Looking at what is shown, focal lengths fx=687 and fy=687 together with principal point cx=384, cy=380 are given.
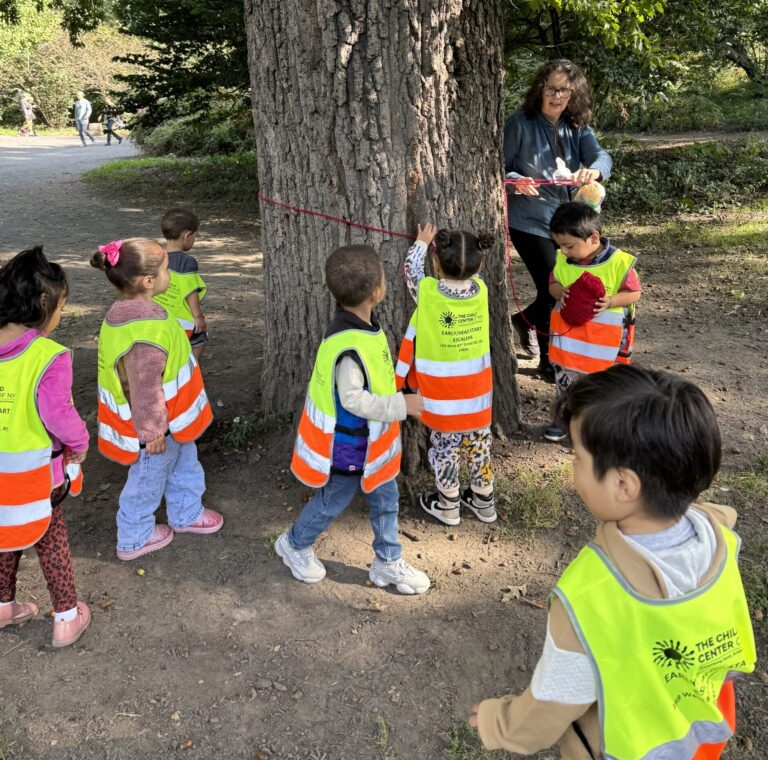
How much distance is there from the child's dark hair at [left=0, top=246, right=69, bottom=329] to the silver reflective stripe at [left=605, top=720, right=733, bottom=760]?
7.58 feet

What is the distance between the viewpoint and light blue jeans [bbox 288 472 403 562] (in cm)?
287

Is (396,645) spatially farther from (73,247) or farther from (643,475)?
(73,247)

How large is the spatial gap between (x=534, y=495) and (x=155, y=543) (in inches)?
76.8

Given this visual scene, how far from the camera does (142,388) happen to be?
296cm

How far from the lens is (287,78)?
3.42 metres

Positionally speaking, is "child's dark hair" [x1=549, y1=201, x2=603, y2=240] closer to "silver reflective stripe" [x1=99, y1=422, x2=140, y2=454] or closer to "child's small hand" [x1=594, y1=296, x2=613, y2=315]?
"child's small hand" [x1=594, y1=296, x2=613, y2=315]

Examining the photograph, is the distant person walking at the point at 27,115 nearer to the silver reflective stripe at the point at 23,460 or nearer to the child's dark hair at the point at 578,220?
the child's dark hair at the point at 578,220

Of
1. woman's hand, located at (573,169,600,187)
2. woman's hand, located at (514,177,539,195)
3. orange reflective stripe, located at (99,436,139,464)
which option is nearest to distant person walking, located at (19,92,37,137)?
woman's hand, located at (514,177,539,195)

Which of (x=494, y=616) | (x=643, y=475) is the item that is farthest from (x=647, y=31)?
(x=643, y=475)

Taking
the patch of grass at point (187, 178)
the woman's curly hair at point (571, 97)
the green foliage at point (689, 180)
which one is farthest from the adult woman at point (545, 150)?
the patch of grass at point (187, 178)

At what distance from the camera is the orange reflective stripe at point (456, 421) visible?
3.27 m

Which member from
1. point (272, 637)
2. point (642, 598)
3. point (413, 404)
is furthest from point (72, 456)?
point (642, 598)

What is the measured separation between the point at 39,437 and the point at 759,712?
9.25 feet

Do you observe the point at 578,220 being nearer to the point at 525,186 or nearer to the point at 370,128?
the point at 525,186
